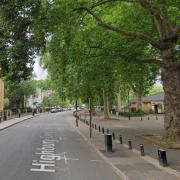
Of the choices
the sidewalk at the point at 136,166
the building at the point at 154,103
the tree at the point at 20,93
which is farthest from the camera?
the tree at the point at 20,93

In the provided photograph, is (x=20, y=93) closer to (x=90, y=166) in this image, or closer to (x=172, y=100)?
Answer: (x=172, y=100)

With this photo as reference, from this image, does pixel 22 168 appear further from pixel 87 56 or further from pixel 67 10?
pixel 87 56

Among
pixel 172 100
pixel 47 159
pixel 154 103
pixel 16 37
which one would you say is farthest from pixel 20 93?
pixel 47 159

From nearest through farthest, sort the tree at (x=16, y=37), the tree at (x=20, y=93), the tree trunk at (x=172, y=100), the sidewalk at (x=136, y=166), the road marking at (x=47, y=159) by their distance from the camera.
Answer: the sidewalk at (x=136, y=166) → the road marking at (x=47, y=159) → the tree at (x=16, y=37) → the tree trunk at (x=172, y=100) → the tree at (x=20, y=93)

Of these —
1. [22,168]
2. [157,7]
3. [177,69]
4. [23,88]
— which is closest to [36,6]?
[157,7]

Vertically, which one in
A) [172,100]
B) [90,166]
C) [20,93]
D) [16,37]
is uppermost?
[20,93]

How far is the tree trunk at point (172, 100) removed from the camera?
21125mm

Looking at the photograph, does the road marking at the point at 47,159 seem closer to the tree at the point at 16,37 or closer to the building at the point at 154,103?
the tree at the point at 16,37

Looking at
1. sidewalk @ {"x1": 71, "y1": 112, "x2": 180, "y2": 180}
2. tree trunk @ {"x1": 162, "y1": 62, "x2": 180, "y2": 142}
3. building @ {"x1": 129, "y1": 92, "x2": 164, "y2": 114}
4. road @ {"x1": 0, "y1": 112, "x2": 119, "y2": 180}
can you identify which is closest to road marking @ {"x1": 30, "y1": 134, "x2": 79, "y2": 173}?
road @ {"x1": 0, "y1": 112, "x2": 119, "y2": 180}

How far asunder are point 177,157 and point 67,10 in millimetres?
8523

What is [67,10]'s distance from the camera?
1886cm

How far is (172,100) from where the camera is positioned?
69.8 feet

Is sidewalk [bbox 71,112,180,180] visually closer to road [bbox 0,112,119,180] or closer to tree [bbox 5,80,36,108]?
road [bbox 0,112,119,180]

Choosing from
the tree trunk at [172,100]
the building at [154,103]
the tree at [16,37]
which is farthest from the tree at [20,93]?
the tree at [16,37]
